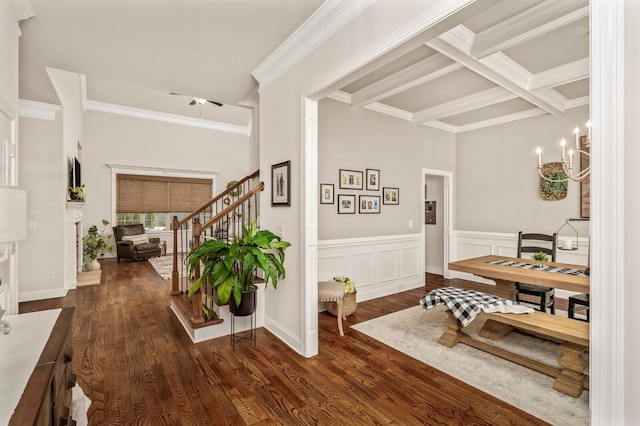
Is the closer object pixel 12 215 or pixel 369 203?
pixel 12 215

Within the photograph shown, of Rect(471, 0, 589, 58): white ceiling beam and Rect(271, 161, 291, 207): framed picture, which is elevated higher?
Rect(471, 0, 589, 58): white ceiling beam

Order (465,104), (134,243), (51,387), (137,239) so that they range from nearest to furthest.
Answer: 1. (51,387)
2. (465,104)
3. (134,243)
4. (137,239)

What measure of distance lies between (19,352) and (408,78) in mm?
3945

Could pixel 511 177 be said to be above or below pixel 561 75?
below

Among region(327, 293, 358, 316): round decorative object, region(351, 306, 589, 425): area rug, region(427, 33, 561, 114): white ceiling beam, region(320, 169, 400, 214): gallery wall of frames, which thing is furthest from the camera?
region(320, 169, 400, 214): gallery wall of frames

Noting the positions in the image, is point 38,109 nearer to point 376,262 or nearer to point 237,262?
point 237,262

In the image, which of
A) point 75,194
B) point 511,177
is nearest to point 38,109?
point 75,194

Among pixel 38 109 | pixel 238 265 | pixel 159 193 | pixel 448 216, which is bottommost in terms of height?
pixel 238 265

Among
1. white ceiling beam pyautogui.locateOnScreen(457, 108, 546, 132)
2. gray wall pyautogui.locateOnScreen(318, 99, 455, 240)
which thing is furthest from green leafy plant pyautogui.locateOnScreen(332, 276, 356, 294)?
white ceiling beam pyautogui.locateOnScreen(457, 108, 546, 132)

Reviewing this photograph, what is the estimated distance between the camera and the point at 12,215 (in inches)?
50.6

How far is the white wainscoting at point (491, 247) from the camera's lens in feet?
15.0

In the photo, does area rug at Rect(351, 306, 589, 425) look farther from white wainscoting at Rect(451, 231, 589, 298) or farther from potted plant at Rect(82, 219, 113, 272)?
potted plant at Rect(82, 219, 113, 272)

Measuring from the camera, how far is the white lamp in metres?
1.22

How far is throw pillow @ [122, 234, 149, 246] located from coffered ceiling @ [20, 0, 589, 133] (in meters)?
4.17
